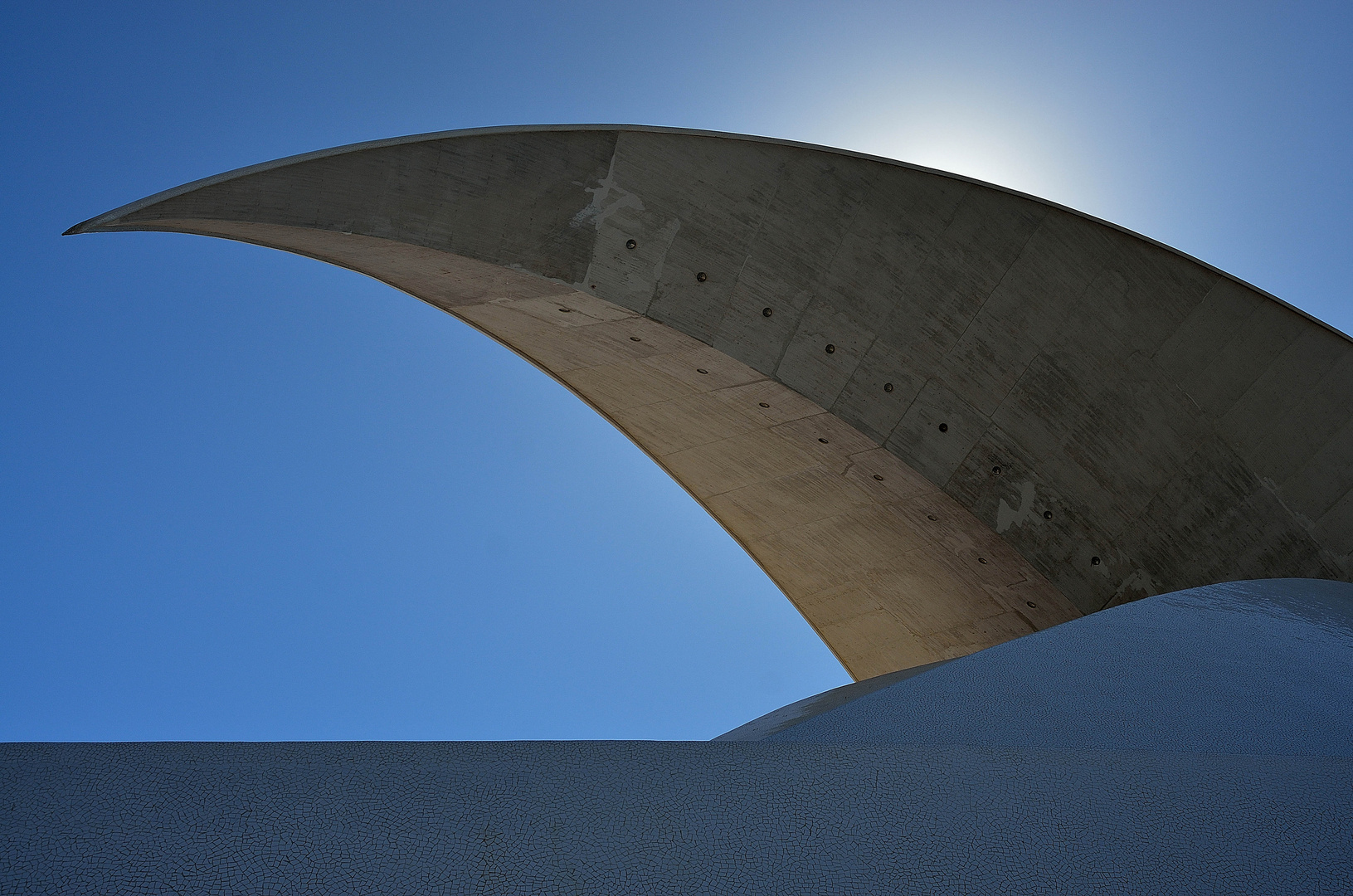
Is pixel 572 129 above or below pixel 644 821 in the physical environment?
above

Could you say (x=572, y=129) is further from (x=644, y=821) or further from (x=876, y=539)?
(x=644, y=821)

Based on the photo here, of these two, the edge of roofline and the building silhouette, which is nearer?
the building silhouette

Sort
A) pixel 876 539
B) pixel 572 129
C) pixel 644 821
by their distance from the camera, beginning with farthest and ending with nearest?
pixel 876 539
pixel 572 129
pixel 644 821

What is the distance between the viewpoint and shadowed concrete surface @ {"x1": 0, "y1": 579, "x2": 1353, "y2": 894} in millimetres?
1488

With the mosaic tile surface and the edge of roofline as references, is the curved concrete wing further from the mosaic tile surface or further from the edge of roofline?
the mosaic tile surface

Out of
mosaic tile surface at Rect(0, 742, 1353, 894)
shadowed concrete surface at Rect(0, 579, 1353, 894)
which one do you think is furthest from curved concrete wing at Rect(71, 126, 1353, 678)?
mosaic tile surface at Rect(0, 742, 1353, 894)

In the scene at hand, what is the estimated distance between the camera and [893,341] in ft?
32.8

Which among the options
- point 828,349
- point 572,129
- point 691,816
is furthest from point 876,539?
point 691,816

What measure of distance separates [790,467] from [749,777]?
9.19 meters

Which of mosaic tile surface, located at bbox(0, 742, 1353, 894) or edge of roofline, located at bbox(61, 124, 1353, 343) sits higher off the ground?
edge of roofline, located at bbox(61, 124, 1353, 343)

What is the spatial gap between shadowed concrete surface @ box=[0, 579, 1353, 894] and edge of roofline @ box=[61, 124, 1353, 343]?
24.0 ft

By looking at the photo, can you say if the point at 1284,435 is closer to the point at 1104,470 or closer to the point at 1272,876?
the point at 1104,470

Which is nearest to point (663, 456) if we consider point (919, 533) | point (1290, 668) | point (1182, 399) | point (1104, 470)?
point (919, 533)

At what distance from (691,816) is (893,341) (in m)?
8.75
